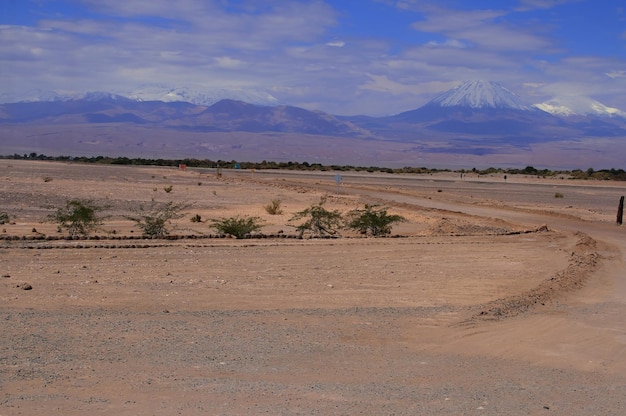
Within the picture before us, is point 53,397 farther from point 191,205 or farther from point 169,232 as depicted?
point 191,205

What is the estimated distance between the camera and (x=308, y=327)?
10.7m

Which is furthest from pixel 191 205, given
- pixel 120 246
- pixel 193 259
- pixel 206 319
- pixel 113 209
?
pixel 206 319

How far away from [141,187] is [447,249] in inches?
1241

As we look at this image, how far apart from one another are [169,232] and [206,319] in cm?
1323

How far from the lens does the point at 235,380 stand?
8156mm

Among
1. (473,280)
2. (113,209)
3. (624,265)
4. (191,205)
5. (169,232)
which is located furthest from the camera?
(191,205)

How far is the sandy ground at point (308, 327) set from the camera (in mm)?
7723

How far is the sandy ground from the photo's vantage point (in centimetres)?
772

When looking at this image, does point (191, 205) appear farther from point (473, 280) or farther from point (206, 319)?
point (206, 319)

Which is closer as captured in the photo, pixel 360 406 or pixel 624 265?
pixel 360 406

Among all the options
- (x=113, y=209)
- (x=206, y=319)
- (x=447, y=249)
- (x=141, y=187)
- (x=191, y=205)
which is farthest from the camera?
(x=141, y=187)

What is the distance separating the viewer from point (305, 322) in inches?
434

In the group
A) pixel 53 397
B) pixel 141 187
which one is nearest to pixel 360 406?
pixel 53 397

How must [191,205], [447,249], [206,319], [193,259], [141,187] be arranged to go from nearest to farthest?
[206,319] → [193,259] → [447,249] → [191,205] → [141,187]
